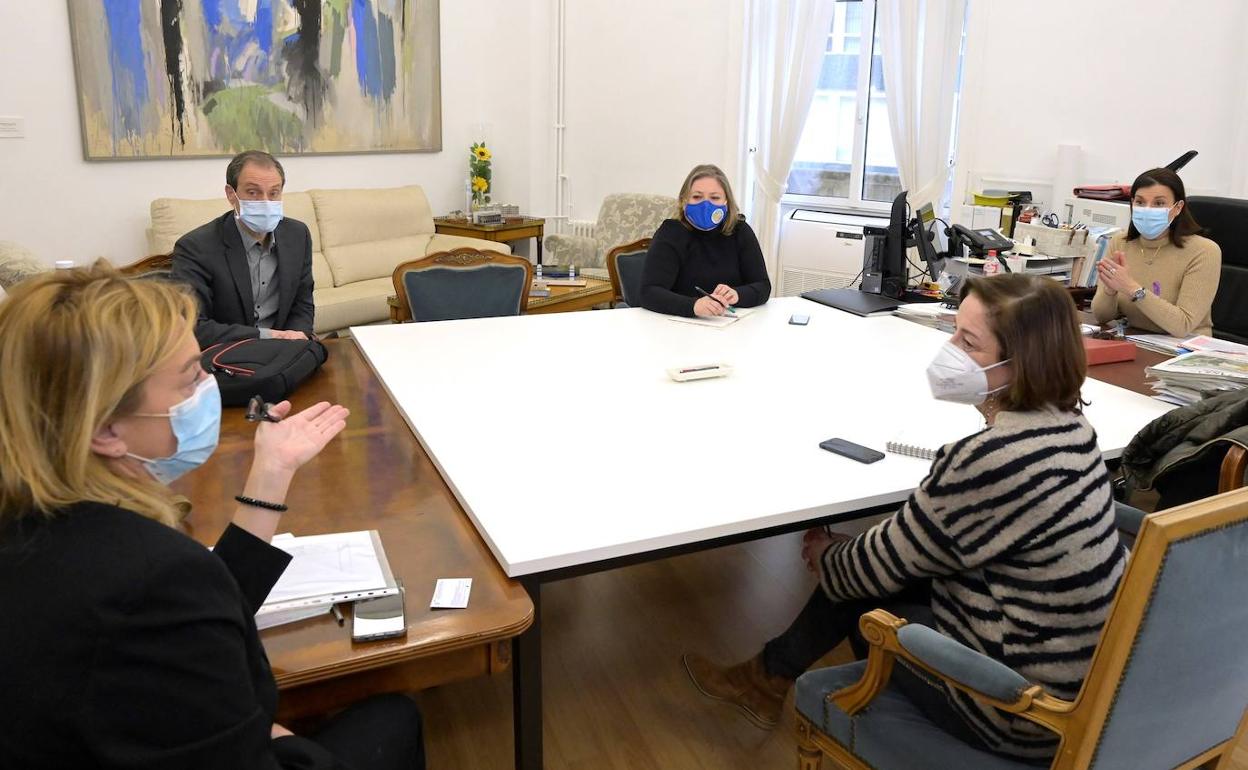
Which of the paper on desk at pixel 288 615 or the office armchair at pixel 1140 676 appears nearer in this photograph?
the office armchair at pixel 1140 676

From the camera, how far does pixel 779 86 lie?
594 centimetres

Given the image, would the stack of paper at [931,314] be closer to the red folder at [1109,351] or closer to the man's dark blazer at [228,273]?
the red folder at [1109,351]

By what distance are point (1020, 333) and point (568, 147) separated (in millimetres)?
5703

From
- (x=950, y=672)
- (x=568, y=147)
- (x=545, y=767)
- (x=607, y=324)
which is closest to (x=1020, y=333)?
(x=950, y=672)

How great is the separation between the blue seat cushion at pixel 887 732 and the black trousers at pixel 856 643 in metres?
0.02

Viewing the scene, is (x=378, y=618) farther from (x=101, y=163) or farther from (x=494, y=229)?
(x=494, y=229)

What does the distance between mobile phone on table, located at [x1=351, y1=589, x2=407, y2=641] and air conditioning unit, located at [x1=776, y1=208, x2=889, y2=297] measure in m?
4.59

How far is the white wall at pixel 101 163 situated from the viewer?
16.2ft

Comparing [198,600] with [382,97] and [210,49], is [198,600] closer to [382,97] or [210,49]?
[210,49]

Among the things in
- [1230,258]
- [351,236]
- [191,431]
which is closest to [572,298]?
[351,236]

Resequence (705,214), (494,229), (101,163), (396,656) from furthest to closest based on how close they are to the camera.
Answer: (494,229)
(101,163)
(705,214)
(396,656)

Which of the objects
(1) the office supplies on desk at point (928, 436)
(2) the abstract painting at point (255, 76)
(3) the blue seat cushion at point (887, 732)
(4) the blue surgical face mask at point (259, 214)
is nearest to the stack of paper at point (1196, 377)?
(1) the office supplies on desk at point (928, 436)

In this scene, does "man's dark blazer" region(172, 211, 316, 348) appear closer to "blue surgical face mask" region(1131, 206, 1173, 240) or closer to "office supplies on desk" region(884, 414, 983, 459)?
"office supplies on desk" region(884, 414, 983, 459)

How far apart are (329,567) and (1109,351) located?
95.1 inches
